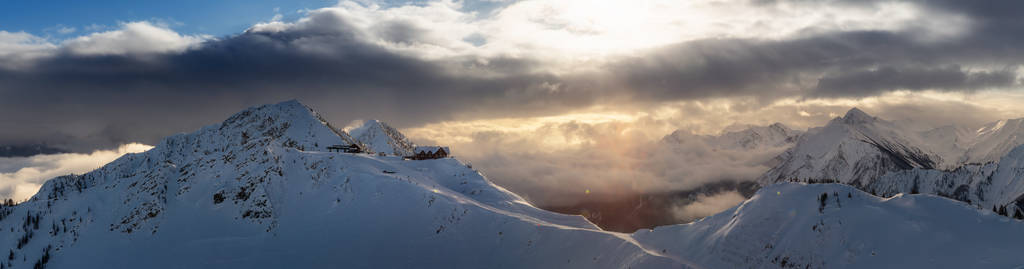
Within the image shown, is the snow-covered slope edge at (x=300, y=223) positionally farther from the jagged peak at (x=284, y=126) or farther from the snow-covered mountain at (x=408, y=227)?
the jagged peak at (x=284, y=126)

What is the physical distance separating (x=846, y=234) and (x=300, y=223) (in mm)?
47862

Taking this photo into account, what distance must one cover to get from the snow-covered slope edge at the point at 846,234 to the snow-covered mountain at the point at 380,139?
452ft

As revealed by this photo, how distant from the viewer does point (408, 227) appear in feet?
157

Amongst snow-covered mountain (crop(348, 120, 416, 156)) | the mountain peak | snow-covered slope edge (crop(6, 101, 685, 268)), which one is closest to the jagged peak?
the mountain peak

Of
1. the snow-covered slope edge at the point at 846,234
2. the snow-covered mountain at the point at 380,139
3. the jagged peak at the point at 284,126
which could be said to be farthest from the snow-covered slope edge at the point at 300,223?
the snow-covered mountain at the point at 380,139

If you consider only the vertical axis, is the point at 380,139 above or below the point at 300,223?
above

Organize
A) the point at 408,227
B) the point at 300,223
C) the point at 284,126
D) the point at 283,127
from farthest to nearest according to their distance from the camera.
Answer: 1. the point at 284,126
2. the point at 283,127
3. the point at 300,223
4. the point at 408,227

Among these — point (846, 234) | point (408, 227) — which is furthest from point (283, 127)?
point (846, 234)

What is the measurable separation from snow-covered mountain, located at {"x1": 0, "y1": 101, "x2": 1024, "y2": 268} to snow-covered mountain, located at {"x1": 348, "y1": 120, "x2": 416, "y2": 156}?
325ft

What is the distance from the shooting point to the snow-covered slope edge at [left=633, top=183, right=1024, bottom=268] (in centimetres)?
2609

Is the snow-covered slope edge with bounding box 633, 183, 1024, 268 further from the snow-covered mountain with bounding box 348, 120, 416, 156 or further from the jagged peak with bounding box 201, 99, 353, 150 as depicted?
the snow-covered mountain with bounding box 348, 120, 416, 156

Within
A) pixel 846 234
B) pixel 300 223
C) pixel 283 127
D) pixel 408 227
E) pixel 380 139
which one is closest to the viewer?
pixel 846 234

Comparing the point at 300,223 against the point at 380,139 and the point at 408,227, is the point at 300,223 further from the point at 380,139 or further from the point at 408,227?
the point at 380,139

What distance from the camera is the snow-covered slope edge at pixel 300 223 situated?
4291 cm
